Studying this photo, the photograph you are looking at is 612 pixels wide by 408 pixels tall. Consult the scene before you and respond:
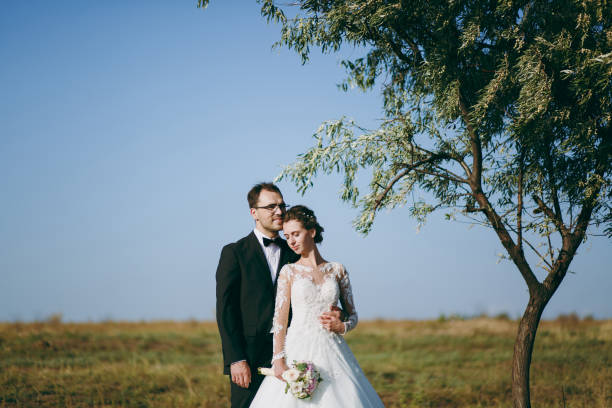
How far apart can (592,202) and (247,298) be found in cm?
606

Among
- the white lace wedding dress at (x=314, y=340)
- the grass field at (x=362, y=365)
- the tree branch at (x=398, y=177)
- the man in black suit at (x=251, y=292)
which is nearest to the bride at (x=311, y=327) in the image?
the white lace wedding dress at (x=314, y=340)

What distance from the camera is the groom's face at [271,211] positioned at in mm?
6020

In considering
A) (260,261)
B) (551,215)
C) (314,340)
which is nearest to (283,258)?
(260,261)

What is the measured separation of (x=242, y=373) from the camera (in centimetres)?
563

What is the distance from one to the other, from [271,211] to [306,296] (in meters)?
1.15

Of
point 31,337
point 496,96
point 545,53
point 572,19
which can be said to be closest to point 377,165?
point 496,96

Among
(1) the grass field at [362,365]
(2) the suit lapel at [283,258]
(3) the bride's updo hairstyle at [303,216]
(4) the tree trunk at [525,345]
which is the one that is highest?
(3) the bride's updo hairstyle at [303,216]

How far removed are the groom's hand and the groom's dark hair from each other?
1797 millimetres

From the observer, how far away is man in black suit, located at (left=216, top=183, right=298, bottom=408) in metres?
5.75

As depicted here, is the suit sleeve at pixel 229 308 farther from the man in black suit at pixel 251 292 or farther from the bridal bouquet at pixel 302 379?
the bridal bouquet at pixel 302 379

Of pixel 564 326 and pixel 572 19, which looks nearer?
pixel 572 19

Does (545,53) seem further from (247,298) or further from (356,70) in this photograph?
(247,298)

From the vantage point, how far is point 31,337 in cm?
1795

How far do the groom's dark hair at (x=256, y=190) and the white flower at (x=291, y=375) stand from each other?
199 centimetres
